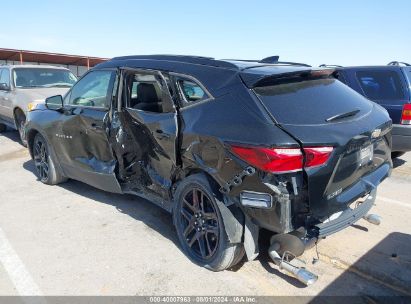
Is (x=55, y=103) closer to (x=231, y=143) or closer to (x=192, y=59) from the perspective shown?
(x=192, y=59)

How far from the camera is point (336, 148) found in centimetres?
265

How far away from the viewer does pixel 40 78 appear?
9070mm

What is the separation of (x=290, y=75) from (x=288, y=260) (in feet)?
5.10

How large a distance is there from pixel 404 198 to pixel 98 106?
4.14 metres

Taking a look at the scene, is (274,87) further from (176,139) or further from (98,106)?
(98,106)

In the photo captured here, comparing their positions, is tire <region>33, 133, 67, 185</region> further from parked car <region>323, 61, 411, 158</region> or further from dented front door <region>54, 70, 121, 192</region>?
parked car <region>323, 61, 411, 158</region>

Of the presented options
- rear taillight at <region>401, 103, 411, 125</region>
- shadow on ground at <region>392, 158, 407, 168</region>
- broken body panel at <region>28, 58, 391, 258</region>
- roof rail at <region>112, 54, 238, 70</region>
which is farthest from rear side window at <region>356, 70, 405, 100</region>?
roof rail at <region>112, 54, 238, 70</region>

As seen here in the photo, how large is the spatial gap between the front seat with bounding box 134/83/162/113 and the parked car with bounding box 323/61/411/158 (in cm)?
348

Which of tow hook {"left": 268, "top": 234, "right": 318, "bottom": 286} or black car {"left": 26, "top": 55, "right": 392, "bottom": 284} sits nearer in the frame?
black car {"left": 26, "top": 55, "right": 392, "bottom": 284}

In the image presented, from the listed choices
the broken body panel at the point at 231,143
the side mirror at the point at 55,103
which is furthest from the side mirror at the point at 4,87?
the broken body panel at the point at 231,143

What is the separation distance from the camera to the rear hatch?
2643 millimetres

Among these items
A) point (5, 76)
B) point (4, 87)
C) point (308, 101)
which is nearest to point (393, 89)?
point (308, 101)

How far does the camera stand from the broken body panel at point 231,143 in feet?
8.64

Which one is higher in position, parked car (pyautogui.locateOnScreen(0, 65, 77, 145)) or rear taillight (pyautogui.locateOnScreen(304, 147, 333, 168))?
rear taillight (pyautogui.locateOnScreen(304, 147, 333, 168))
